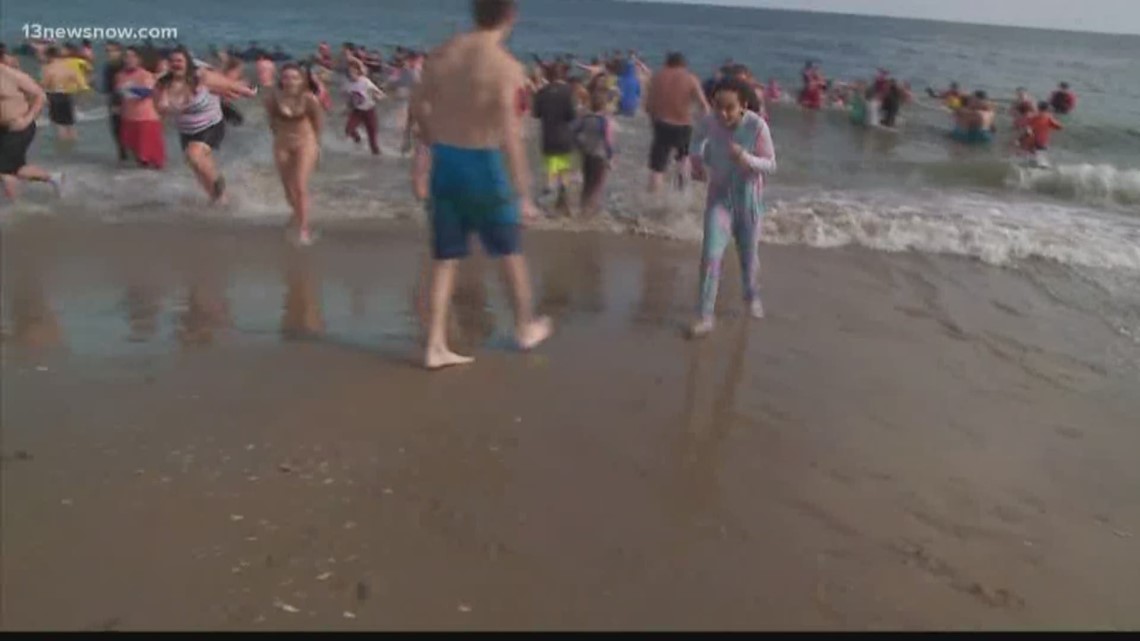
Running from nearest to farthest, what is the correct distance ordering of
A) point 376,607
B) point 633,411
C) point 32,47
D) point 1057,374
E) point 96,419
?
1. point 376,607
2. point 96,419
3. point 633,411
4. point 1057,374
5. point 32,47

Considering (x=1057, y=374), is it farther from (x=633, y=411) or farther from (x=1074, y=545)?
(x=633, y=411)

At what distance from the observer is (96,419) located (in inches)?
139

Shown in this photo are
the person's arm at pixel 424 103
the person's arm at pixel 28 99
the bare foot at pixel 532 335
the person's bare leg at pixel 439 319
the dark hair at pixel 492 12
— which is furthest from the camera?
the person's arm at pixel 28 99

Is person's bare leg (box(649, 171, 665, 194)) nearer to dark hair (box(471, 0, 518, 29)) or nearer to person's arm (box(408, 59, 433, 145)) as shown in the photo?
person's arm (box(408, 59, 433, 145))

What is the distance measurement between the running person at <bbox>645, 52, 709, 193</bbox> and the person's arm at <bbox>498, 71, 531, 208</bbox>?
5287mm

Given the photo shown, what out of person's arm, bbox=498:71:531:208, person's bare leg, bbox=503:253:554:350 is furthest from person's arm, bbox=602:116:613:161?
person's arm, bbox=498:71:531:208

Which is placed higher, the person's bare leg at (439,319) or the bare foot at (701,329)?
the person's bare leg at (439,319)

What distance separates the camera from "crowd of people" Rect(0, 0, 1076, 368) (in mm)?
3855

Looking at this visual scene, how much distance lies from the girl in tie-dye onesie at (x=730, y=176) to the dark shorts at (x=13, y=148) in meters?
5.06

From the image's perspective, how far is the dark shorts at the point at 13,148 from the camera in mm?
6797

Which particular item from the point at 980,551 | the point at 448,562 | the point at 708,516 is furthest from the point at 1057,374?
the point at 448,562

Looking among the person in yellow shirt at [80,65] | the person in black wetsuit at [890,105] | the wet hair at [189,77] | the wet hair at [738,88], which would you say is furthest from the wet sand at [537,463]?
the person in black wetsuit at [890,105]

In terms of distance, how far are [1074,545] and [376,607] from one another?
245cm

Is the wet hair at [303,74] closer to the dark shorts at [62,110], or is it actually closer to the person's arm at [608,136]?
the person's arm at [608,136]
